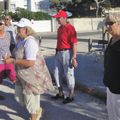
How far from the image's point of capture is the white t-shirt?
23.5 feet

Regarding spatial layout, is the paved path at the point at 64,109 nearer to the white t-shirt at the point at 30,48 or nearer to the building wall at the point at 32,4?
the white t-shirt at the point at 30,48

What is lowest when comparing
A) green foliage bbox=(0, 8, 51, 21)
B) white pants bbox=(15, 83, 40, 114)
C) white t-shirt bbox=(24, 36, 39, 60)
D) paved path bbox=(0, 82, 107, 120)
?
green foliage bbox=(0, 8, 51, 21)

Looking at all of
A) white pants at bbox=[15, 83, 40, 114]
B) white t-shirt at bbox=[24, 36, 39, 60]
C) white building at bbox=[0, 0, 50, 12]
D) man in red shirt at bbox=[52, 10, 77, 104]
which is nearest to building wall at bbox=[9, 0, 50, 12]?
white building at bbox=[0, 0, 50, 12]

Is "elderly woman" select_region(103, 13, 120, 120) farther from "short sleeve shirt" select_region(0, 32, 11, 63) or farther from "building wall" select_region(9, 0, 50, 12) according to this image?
"building wall" select_region(9, 0, 50, 12)

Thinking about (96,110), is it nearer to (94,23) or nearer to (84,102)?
(84,102)

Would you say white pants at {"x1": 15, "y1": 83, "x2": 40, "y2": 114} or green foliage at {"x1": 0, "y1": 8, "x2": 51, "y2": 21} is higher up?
white pants at {"x1": 15, "y1": 83, "x2": 40, "y2": 114}

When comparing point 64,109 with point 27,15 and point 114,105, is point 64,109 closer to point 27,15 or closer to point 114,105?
point 114,105

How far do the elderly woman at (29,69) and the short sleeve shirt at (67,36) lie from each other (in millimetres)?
1422

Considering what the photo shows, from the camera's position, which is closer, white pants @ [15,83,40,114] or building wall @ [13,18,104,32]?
white pants @ [15,83,40,114]

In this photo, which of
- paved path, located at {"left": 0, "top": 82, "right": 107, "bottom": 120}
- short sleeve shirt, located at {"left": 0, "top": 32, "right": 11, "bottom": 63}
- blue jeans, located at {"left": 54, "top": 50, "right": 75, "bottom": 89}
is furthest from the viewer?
short sleeve shirt, located at {"left": 0, "top": 32, "right": 11, "bottom": 63}

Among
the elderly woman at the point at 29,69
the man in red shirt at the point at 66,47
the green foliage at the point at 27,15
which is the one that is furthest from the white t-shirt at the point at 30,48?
the green foliage at the point at 27,15

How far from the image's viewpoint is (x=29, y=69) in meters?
Result: 7.34

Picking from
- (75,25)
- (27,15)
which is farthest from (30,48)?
(75,25)

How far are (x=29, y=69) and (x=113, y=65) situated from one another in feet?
6.81
